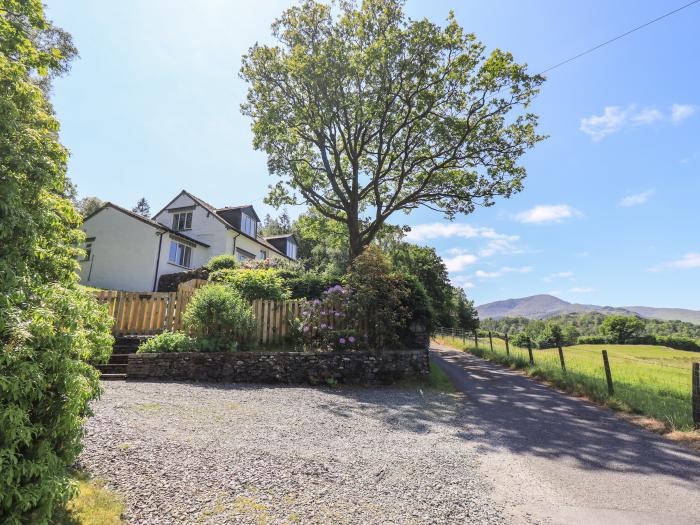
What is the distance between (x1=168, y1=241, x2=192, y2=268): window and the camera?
79.4 ft

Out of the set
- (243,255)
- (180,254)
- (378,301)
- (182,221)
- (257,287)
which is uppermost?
(182,221)

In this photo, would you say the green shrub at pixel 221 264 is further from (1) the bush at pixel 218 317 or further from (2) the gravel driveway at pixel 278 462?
(2) the gravel driveway at pixel 278 462

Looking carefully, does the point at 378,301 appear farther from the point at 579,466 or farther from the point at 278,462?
the point at 278,462

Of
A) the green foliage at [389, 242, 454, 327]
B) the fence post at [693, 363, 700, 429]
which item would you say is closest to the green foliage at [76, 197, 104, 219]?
the green foliage at [389, 242, 454, 327]

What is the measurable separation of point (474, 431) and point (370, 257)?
19.3 feet

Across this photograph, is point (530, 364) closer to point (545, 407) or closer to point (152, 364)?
point (545, 407)

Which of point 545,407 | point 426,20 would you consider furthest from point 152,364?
point 426,20

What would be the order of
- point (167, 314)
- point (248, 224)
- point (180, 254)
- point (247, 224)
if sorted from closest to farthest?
point (167, 314) → point (180, 254) → point (247, 224) → point (248, 224)

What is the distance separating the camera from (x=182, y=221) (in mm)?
28781

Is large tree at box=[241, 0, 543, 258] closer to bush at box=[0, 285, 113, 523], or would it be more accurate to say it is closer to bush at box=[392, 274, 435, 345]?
bush at box=[392, 274, 435, 345]

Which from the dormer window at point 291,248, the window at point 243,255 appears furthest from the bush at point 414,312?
the dormer window at point 291,248

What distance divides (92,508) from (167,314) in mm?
9048

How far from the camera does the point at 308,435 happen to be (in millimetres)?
5352

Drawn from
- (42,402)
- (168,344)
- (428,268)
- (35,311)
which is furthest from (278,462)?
(428,268)
